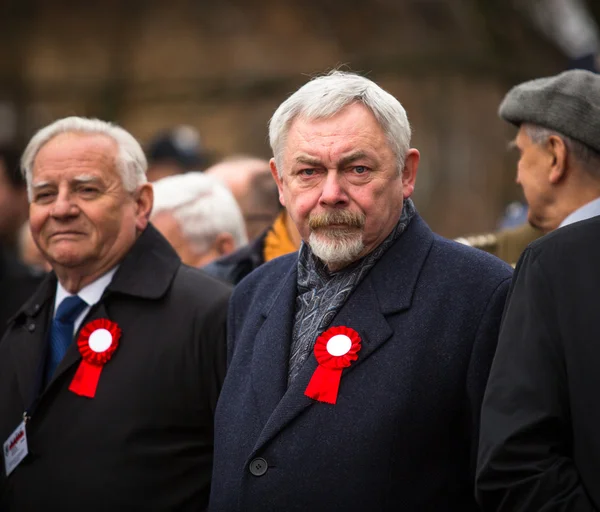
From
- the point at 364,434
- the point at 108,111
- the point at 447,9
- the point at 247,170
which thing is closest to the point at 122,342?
the point at 364,434

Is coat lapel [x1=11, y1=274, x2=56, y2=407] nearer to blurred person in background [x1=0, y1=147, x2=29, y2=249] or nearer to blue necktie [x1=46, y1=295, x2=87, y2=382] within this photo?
blue necktie [x1=46, y1=295, x2=87, y2=382]

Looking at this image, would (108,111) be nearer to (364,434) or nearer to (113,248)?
(113,248)

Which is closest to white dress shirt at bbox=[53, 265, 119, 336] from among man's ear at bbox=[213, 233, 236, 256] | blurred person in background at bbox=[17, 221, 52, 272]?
man's ear at bbox=[213, 233, 236, 256]

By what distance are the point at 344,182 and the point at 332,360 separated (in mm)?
588

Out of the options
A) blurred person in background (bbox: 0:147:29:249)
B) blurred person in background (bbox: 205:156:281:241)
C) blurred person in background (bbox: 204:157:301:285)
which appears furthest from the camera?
blurred person in background (bbox: 0:147:29:249)

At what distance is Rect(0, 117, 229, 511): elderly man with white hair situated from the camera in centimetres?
401

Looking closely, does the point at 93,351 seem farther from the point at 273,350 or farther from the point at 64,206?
the point at 273,350

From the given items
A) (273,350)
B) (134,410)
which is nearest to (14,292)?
(134,410)

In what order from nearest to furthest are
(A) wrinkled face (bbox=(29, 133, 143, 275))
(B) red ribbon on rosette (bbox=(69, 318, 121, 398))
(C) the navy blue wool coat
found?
(C) the navy blue wool coat
(B) red ribbon on rosette (bbox=(69, 318, 121, 398))
(A) wrinkled face (bbox=(29, 133, 143, 275))

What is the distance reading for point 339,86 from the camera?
353 centimetres

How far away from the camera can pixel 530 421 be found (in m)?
2.68

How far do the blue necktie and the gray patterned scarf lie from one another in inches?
45.8

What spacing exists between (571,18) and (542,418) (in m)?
9.58

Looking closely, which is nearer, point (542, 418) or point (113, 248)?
point (542, 418)
